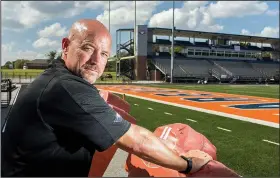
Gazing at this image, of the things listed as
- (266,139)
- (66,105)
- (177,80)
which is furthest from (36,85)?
(177,80)

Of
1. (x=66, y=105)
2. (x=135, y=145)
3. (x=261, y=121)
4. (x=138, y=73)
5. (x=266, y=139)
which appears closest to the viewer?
(x=66, y=105)

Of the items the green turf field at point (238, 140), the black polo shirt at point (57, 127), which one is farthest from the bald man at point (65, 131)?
the green turf field at point (238, 140)

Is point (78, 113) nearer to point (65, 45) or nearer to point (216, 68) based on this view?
point (65, 45)

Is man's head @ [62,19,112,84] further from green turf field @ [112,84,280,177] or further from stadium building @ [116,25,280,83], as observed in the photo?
stadium building @ [116,25,280,83]

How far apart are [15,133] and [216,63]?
210 ft

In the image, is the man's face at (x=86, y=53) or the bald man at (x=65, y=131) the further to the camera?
the man's face at (x=86, y=53)

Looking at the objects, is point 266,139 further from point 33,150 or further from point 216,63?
point 216,63

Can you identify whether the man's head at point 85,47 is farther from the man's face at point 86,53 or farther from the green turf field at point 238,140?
the green turf field at point 238,140

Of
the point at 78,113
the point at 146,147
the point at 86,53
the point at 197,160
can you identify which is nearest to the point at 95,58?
the point at 86,53

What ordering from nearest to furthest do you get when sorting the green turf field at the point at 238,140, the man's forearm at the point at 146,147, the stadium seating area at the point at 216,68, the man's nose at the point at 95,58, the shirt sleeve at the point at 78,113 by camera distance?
the shirt sleeve at the point at 78,113, the man's forearm at the point at 146,147, the man's nose at the point at 95,58, the green turf field at the point at 238,140, the stadium seating area at the point at 216,68

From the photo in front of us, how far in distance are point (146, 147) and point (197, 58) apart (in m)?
63.7

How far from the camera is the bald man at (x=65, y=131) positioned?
1.56 meters

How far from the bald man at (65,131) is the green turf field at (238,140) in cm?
431

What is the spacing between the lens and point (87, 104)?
1.57 metres
